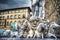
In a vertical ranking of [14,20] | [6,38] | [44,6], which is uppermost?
[44,6]

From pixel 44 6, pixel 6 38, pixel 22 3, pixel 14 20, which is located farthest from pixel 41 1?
pixel 6 38

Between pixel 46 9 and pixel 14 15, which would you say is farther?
pixel 14 15

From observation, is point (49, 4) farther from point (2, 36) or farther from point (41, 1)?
point (2, 36)

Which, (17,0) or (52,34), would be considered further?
(17,0)

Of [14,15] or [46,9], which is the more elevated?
[46,9]

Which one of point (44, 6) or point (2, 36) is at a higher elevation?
point (44, 6)

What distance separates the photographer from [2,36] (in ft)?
22.8

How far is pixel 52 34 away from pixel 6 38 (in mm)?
1548

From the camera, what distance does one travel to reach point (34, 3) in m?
6.74

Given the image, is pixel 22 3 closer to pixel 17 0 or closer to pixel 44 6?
pixel 17 0

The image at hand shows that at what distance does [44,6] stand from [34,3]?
1.14 ft

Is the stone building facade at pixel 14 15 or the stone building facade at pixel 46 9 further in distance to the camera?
the stone building facade at pixel 14 15

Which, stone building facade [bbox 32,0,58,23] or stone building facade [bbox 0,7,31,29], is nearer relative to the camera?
stone building facade [bbox 32,0,58,23]

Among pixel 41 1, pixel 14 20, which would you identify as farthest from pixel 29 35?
pixel 41 1
